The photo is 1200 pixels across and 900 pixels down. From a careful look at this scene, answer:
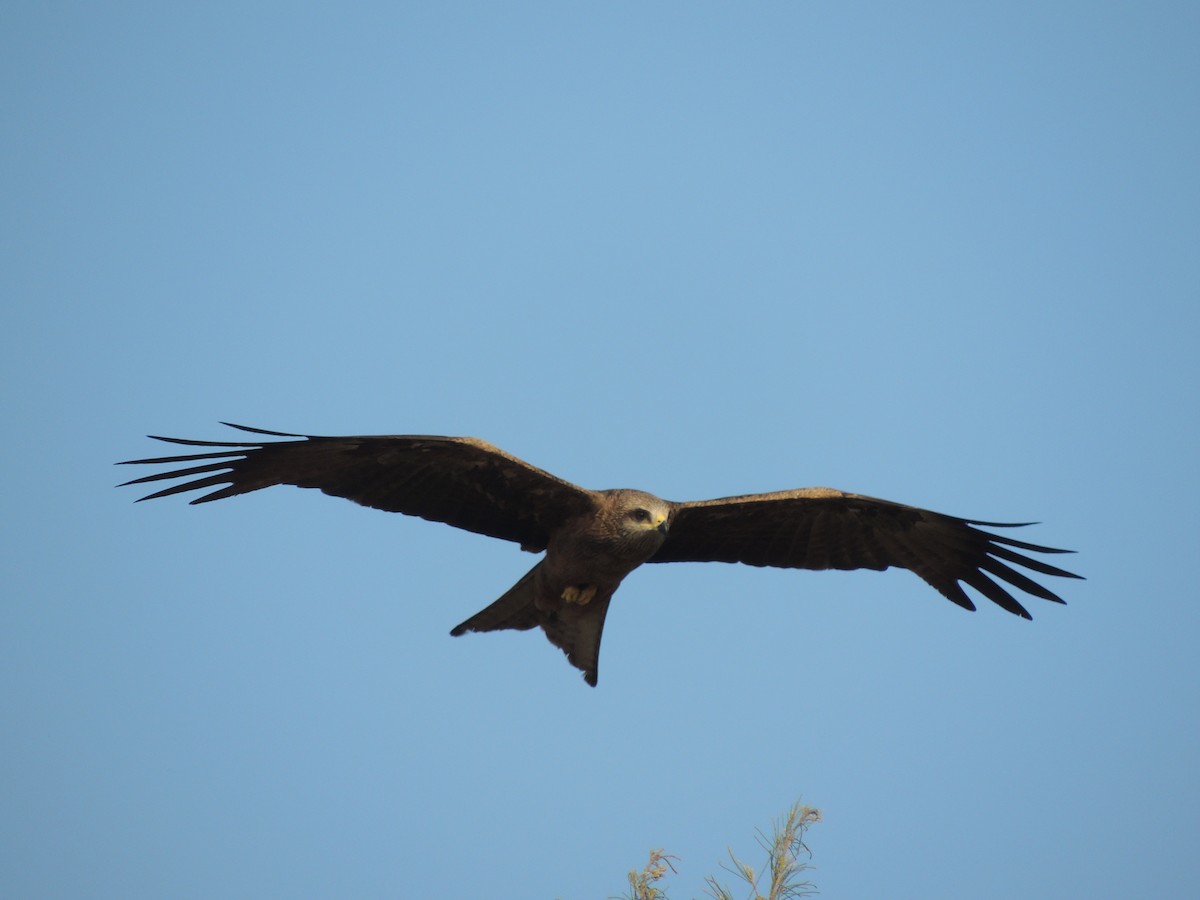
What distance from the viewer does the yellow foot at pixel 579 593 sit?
9336mm

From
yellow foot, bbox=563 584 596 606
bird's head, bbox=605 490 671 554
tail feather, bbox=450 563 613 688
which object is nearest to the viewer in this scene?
bird's head, bbox=605 490 671 554

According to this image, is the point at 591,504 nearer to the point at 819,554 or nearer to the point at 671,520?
the point at 671,520

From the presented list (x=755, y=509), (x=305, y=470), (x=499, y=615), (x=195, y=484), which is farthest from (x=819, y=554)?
(x=195, y=484)

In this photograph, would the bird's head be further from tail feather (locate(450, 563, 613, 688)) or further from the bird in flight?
tail feather (locate(450, 563, 613, 688))

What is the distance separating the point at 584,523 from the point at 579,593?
2.00ft

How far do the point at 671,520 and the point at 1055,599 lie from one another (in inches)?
114

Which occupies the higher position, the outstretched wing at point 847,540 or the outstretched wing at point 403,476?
the outstretched wing at point 847,540

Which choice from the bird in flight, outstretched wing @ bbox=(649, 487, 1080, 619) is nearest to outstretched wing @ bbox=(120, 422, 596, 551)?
the bird in flight

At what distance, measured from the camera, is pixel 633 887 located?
6066 mm

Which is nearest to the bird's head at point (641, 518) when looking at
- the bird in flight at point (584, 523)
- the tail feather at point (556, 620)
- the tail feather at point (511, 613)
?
the bird in flight at point (584, 523)

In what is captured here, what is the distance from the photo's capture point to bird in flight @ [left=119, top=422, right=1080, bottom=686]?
898 centimetres

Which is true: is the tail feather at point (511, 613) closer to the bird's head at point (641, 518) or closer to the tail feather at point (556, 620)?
the tail feather at point (556, 620)

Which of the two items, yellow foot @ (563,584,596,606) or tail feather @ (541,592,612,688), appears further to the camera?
tail feather @ (541,592,612,688)

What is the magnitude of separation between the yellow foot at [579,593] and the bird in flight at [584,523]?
0.04 feet
